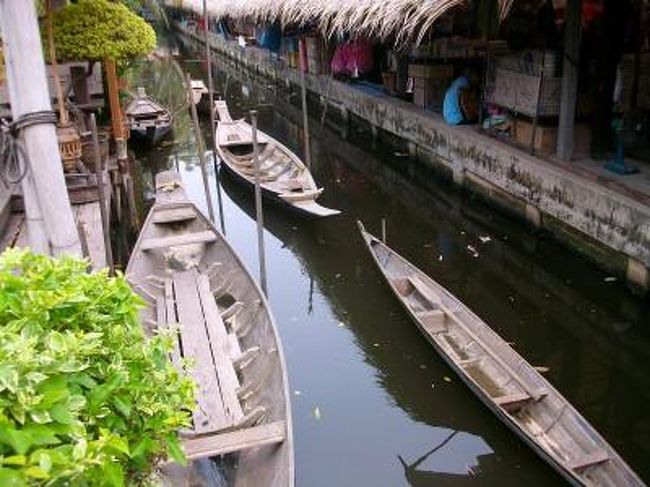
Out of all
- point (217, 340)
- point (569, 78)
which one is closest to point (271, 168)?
point (569, 78)

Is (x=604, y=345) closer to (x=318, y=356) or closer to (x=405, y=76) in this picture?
(x=318, y=356)

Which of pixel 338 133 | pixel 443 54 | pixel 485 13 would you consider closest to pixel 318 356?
pixel 485 13

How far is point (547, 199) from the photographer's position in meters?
9.37

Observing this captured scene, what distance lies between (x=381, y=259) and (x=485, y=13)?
516 centimetres

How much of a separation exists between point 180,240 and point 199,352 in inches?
91.8

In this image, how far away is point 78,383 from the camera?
192 centimetres

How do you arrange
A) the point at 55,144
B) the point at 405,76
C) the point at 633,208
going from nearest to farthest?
the point at 55,144
the point at 633,208
the point at 405,76

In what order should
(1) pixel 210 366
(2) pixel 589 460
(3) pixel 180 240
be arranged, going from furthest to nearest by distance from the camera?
(3) pixel 180 240, (1) pixel 210 366, (2) pixel 589 460

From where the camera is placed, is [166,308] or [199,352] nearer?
[199,352]

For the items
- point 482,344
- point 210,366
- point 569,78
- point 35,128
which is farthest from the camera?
point 569,78

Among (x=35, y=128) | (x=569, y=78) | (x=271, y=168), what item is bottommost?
(x=271, y=168)

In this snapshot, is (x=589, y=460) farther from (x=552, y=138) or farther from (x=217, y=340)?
(x=552, y=138)

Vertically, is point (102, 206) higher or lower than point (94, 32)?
lower

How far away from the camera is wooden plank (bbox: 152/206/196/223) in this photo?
8781 millimetres
